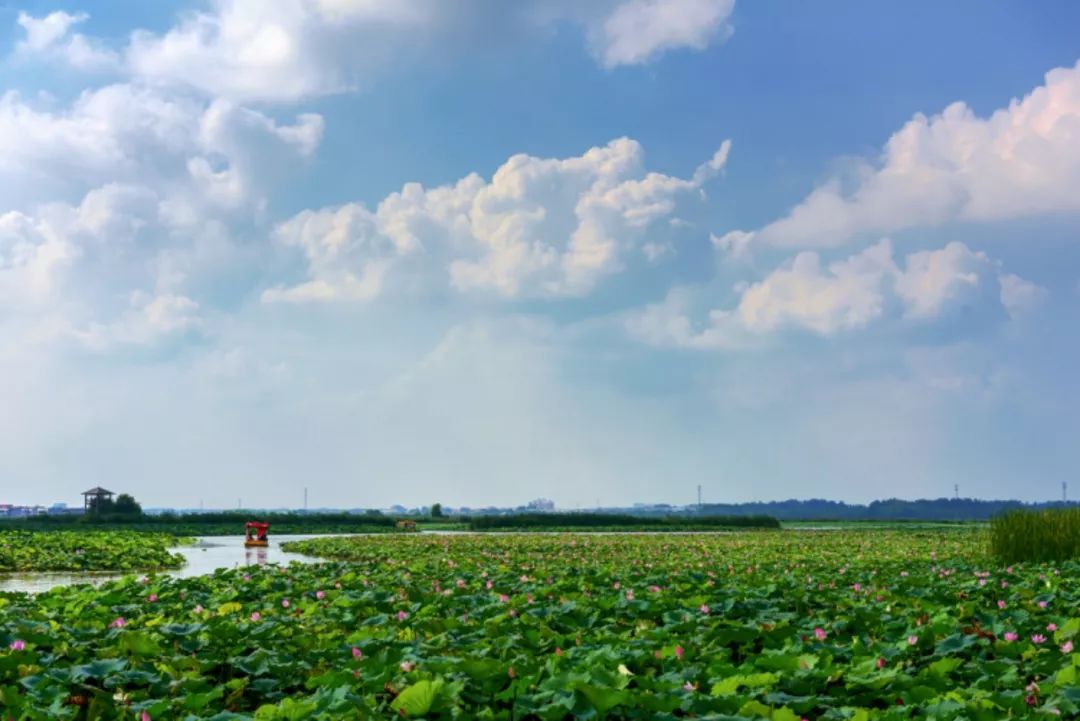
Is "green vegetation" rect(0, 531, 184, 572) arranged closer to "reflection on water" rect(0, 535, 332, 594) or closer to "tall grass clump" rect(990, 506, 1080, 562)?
"reflection on water" rect(0, 535, 332, 594)

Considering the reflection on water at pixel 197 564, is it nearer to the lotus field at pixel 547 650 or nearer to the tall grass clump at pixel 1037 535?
the lotus field at pixel 547 650

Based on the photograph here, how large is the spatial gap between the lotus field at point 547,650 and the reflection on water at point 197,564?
21.4 feet

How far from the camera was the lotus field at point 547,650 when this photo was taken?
5.17 meters

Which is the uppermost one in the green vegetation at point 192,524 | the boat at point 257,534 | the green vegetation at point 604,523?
the boat at point 257,534

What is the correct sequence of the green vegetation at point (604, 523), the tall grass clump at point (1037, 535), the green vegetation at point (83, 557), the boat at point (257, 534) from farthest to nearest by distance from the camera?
the green vegetation at point (604, 523) → the boat at point (257, 534) → the green vegetation at point (83, 557) → the tall grass clump at point (1037, 535)

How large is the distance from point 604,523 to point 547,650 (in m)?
55.8

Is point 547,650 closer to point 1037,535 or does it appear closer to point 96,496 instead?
point 1037,535

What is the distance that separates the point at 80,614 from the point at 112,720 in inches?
142

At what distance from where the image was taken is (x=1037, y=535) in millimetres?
17094

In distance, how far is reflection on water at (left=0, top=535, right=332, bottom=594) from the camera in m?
17.9

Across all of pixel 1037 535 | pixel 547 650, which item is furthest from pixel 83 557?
pixel 1037 535

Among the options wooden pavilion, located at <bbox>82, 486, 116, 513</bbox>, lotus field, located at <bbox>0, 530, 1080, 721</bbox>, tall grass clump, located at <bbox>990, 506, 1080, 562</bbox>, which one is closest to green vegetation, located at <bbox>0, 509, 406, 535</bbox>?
wooden pavilion, located at <bbox>82, 486, 116, 513</bbox>

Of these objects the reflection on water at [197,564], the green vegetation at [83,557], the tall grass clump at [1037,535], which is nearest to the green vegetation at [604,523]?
the reflection on water at [197,564]

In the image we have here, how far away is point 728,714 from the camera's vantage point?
5.00 metres
